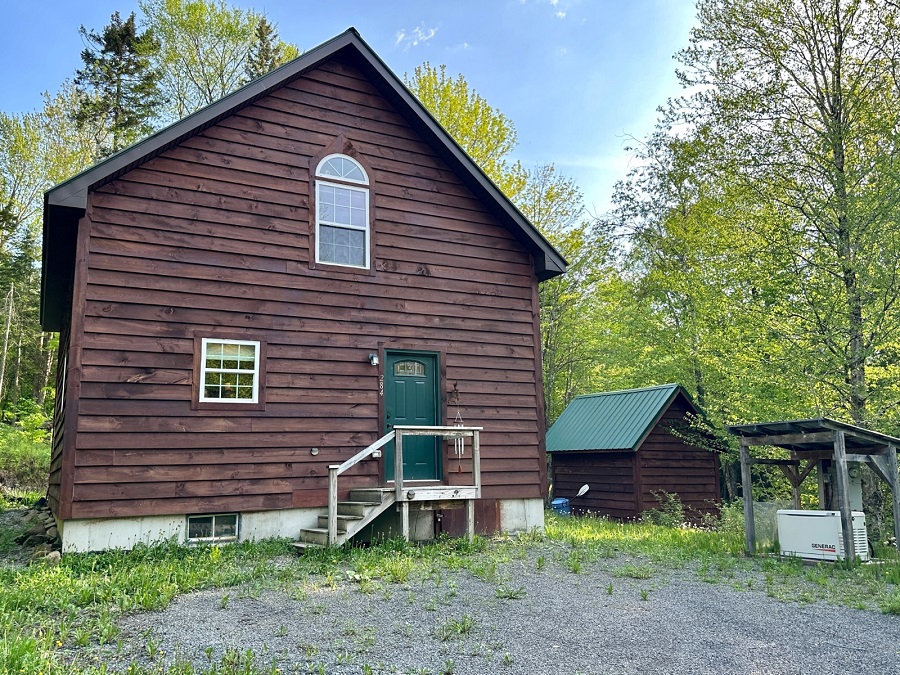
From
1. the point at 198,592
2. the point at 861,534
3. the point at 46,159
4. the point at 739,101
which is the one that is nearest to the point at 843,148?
the point at 739,101

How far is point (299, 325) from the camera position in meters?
10.7

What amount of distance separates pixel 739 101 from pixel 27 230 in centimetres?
2522

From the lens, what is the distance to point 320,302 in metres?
10.9

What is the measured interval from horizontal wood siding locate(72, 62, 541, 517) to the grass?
1201 millimetres

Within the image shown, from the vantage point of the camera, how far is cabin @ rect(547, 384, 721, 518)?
17480 millimetres

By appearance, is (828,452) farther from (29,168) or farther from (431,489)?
(29,168)

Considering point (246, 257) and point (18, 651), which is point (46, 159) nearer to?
point (246, 257)

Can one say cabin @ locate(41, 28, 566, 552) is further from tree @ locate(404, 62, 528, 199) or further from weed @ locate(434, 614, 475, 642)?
tree @ locate(404, 62, 528, 199)

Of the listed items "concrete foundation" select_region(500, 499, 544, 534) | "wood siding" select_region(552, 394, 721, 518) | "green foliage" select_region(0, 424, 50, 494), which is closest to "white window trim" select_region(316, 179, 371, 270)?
"concrete foundation" select_region(500, 499, 544, 534)

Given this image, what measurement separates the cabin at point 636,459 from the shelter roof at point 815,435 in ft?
20.6

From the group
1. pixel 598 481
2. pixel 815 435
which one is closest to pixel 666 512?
pixel 598 481

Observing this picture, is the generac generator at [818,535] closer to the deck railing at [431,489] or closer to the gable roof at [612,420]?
the deck railing at [431,489]

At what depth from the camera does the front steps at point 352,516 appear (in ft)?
31.2

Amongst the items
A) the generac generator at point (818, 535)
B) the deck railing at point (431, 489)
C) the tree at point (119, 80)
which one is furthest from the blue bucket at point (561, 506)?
the tree at point (119, 80)
